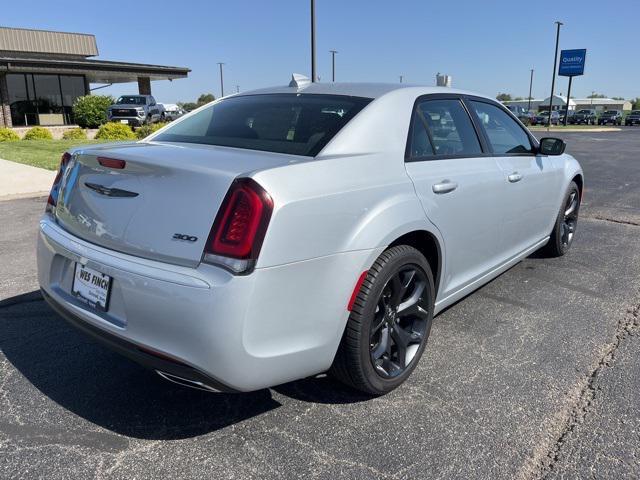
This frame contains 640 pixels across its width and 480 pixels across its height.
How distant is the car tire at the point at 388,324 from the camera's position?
2.47 metres

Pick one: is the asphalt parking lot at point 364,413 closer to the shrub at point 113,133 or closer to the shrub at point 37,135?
the shrub at point 113,133

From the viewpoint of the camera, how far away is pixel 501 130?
13.3 ft

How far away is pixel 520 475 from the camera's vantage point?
221 centimetres

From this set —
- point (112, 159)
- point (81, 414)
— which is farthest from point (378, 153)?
point (81, 414)

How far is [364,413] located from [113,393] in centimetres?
130

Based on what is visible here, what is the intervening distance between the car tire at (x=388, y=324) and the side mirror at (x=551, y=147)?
208 centimetres

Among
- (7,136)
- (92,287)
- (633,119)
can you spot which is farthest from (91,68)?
(633,119)

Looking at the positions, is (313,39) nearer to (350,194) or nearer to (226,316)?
(350,194)

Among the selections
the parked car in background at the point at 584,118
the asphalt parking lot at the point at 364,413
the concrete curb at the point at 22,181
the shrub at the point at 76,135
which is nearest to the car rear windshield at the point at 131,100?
the shrub at the point at 76,135

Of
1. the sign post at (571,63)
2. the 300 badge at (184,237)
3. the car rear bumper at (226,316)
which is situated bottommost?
the car rear bumper at (226,316)

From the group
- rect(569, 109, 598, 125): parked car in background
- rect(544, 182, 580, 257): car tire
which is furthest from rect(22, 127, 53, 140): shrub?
rect(569, 109, 598, 125): parked car in background

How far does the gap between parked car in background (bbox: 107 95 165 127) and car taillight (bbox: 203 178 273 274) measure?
23751 mm

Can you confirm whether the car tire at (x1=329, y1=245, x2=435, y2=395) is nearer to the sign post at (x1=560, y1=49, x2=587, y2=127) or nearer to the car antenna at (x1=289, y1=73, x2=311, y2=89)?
the car antenna at (x1=289, y1=73, x2=311, y2=89)

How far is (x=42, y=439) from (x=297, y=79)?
2539 mm
